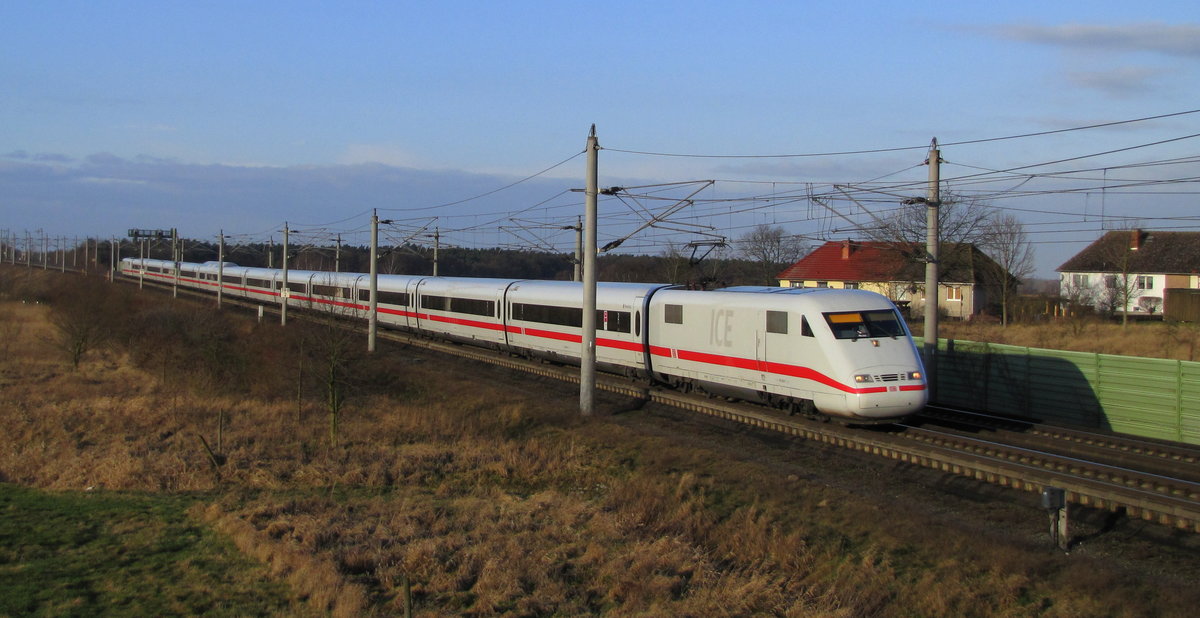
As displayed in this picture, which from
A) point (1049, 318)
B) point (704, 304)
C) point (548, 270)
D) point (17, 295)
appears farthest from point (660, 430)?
point (548, 270)

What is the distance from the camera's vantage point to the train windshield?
16.2 meters

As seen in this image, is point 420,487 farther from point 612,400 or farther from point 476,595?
point 612,400

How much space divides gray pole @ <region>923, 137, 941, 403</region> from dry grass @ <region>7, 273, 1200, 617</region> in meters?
6.75

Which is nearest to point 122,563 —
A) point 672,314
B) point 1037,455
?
point 672,314

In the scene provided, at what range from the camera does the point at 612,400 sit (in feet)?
72.1

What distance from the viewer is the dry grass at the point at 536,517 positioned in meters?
9.05

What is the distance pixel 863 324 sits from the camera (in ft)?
53.6

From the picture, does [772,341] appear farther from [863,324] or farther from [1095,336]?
[1095,336]

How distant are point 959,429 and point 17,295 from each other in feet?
215

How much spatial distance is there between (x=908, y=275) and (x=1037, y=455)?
101 feet

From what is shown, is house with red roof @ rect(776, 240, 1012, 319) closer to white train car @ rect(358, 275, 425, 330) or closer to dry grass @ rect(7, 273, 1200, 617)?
white train car @ rect(358, 275, 425, 330)

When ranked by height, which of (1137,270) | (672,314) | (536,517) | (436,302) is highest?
(1137,270)

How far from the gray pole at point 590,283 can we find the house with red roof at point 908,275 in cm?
2393

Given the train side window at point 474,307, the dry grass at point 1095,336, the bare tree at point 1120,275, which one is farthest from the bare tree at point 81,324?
the bare tree at point 1120,275
